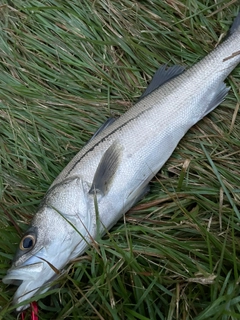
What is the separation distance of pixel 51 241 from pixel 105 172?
0.53 meters

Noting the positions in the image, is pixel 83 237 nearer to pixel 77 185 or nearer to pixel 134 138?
pixel 77 185

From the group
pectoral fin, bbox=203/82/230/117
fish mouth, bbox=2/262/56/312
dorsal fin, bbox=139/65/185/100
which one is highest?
dorsal fin, bbox=139/65/185/100

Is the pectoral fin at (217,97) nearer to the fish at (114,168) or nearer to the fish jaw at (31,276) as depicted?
the fish at (114,168)

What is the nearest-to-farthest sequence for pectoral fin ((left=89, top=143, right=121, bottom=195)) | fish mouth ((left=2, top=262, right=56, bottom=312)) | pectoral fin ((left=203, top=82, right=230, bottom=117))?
1. fish mouth ((left=2, top=262, right=56, bottom=312))
2. pectoral fin ((left=89, top=143, right=121, bottom=195))
3. pectoral fin ((left=203, top=82, right=230, bottom=117))

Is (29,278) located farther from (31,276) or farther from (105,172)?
(105,172)

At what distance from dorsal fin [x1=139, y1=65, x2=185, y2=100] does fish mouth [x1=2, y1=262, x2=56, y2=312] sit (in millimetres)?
1382

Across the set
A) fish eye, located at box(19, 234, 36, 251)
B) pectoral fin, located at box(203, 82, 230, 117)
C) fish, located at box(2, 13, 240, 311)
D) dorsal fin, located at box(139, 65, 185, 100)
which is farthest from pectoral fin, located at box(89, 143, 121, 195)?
pectoral fin, located at box(203, 82, 230, 117)

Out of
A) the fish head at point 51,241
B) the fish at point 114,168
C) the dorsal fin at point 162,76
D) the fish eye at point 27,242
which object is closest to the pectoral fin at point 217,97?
the fish at point 114,168

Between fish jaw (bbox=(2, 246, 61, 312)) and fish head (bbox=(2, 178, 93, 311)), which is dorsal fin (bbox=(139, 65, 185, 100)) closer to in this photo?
fish head (bbox=(2, 178, 93, 311))

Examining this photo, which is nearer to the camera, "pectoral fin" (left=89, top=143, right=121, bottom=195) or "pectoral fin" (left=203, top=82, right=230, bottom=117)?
"pectoral fin" (left=89, top=143, right=121, bottom=195)

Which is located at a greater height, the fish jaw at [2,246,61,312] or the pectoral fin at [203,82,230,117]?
the fish jaw at [2,246,61,312]

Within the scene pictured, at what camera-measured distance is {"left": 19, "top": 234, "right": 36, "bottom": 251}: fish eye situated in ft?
7.39

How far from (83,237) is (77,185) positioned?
345mm

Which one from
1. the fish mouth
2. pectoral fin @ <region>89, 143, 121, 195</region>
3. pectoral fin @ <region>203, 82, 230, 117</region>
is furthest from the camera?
pectoral fin @ <region>203, 82, 230, 117</region>
